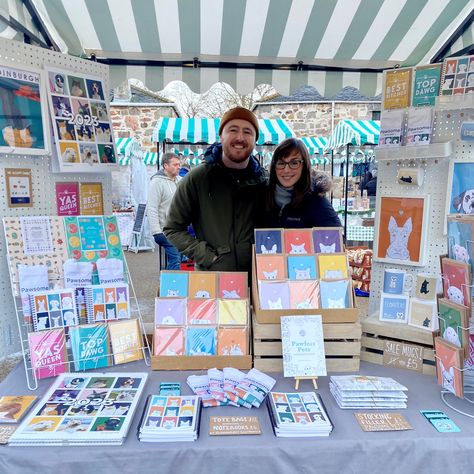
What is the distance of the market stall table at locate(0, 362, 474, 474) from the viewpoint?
0.97 metres

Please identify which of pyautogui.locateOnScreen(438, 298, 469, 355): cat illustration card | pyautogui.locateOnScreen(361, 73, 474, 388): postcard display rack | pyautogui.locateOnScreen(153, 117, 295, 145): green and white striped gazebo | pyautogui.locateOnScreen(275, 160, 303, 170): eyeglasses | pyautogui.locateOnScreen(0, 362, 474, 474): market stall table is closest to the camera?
pyautogui.locateOnScreen(0, 362, 474, 474): market stall table

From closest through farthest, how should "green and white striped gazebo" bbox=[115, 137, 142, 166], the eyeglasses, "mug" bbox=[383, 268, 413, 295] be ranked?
"mug" bbox=[383, 268, 413, 295] → the eyeglasses → "green and white striped gazebo" bbox=[115, 137, 142, 166]

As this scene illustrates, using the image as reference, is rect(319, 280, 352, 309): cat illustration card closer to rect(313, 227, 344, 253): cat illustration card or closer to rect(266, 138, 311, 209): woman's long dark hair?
rect(313, 227, 344, 253): cat illustration card

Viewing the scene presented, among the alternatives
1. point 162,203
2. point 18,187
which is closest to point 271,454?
point 18,187

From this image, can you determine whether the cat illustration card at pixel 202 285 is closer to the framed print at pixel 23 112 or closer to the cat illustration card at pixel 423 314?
the cat illustration card at pixel 423 314

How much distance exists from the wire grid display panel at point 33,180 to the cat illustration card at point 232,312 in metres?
0.95

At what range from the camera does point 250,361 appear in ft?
4.49

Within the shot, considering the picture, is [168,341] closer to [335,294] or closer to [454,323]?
[335,294]

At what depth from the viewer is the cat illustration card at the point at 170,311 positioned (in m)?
1.40

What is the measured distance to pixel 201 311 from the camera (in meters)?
1.43

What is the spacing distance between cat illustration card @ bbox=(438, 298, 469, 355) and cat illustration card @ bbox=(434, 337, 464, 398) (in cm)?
2

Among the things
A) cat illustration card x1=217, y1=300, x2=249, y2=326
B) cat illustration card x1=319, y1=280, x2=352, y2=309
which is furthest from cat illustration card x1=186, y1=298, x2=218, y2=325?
cat illustration card x1=319, y1=280, x2=352, y2=309

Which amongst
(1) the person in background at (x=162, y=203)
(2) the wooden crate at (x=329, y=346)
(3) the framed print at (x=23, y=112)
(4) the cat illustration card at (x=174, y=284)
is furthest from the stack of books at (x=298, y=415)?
(1) the person in background at (x=162, y=203)

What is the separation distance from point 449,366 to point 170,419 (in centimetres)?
86
